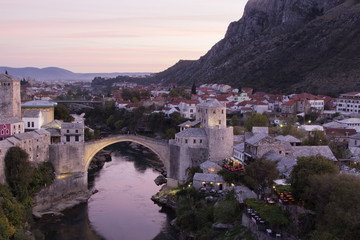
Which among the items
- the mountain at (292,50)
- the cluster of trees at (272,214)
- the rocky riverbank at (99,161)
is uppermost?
the mountain at (292,50)

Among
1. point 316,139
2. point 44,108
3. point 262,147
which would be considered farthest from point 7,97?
point 316,139

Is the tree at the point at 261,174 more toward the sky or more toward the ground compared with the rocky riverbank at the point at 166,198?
more toward the sky

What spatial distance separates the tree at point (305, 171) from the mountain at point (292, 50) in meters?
45.3

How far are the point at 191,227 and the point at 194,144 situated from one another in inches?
338

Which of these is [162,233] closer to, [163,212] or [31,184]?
[163,212]

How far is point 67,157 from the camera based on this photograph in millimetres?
32375

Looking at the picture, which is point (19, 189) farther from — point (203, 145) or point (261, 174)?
point (261, 174)

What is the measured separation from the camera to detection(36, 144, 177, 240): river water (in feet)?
85.0

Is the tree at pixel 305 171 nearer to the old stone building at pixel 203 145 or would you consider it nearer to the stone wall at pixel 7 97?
the old stone building at pixel 203 145

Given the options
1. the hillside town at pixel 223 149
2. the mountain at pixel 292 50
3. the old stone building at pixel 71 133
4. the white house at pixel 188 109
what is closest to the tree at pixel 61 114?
the hillside town at pixel 223 149

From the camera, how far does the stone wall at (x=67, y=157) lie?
104ft

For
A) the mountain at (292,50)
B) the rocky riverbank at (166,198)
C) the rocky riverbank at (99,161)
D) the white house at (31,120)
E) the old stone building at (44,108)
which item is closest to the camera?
the rocky riverbank at (166,198)

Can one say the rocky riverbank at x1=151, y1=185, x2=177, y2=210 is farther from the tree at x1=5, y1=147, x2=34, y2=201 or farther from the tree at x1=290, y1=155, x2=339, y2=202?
the tree at x1=290, y1=155, x2=339, y2=202

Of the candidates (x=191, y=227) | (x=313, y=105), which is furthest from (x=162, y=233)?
(x=313, y=105)
